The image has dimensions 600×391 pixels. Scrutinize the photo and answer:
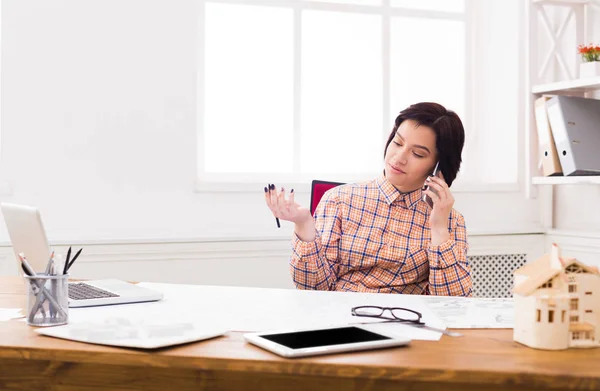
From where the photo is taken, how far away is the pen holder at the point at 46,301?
4.45ft

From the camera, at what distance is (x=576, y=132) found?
276 cm

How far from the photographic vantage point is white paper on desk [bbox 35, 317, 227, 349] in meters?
1.19

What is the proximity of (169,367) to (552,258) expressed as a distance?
26.6 inches

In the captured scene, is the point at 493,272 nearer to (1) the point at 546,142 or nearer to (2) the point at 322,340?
(1) the point at 546,142

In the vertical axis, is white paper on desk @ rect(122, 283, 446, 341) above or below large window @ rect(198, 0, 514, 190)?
below

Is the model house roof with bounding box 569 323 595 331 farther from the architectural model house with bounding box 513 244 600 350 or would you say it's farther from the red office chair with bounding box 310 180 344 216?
the red office chair with bounding box 310 180 344 216

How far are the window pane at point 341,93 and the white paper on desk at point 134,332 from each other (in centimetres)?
209

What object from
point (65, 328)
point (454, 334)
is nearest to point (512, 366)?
point (454, 334)

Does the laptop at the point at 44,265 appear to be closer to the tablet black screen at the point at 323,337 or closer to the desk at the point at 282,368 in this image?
the desk at the point at 282,368

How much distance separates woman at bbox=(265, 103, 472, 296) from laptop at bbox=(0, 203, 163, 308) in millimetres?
497

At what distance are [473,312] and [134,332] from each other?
2.33 ft

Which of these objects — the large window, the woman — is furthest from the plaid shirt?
the large window

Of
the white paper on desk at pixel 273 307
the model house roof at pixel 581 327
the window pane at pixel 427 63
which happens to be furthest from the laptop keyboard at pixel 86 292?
the window pane at pixel 427 63

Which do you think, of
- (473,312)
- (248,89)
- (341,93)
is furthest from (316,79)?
(473,312)
